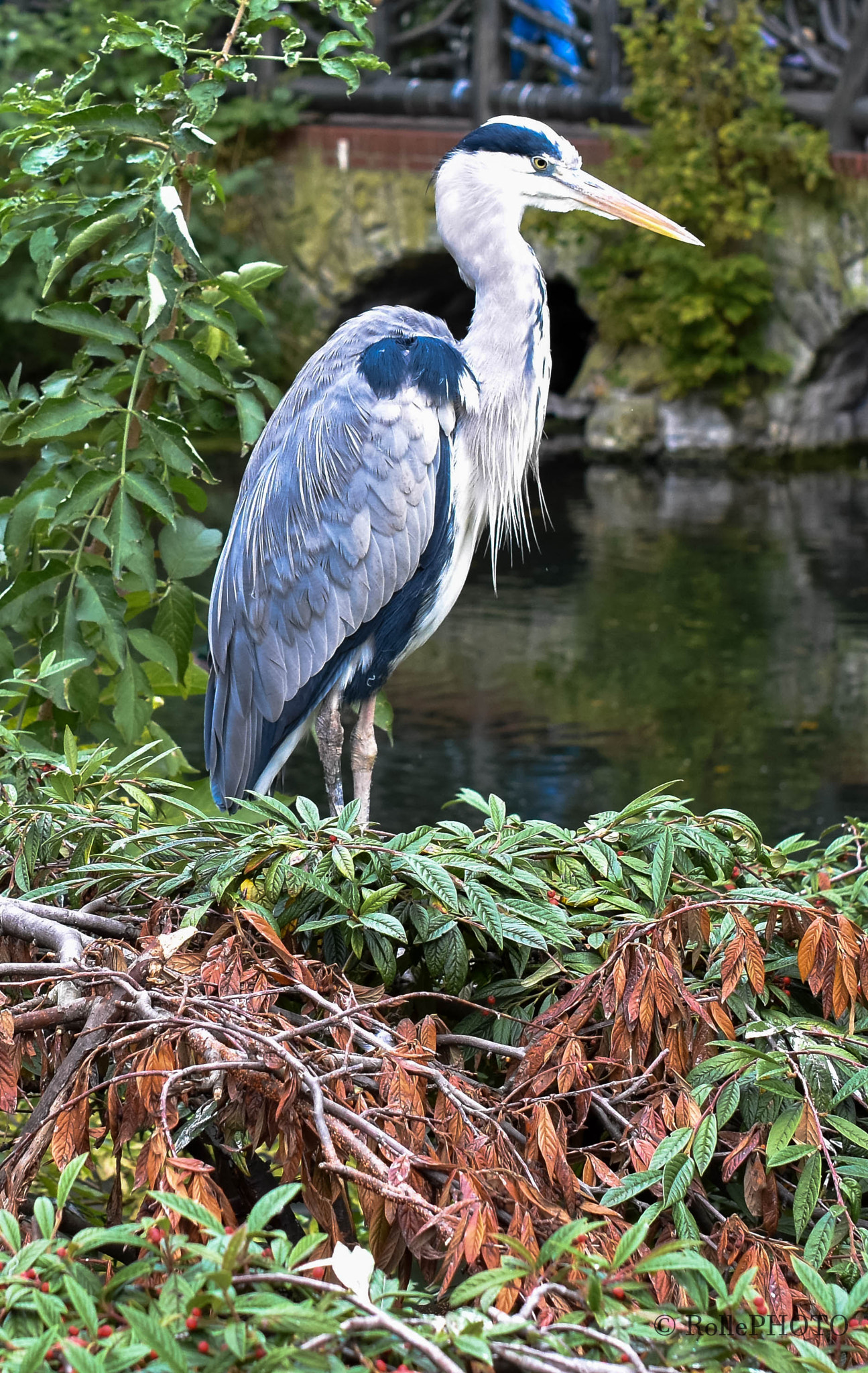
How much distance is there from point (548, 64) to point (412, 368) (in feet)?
29.2

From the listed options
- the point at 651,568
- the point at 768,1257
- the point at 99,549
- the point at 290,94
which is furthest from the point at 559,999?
the point at 290,94

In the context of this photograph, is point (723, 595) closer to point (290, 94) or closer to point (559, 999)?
point (559, 999)

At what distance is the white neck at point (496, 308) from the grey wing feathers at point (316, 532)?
11cm

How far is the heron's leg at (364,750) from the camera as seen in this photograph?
8.99 ft

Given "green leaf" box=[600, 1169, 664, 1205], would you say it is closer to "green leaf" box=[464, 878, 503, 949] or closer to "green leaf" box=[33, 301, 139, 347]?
"green leaf" box=[464, 878, 503, 949]

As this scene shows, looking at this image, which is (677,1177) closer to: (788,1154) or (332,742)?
(788,1154)

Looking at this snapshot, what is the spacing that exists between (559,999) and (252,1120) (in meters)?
0.45

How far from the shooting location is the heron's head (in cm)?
272

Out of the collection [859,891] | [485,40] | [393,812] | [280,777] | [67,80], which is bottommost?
[393,812]

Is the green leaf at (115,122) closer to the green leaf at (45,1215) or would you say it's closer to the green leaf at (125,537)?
the green leaf at (125,537)

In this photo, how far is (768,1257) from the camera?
1.32 meters

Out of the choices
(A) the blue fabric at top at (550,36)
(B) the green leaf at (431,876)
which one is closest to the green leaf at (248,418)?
(B) the green leaf at (431,876)

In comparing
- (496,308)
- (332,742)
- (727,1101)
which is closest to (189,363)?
(496,308)

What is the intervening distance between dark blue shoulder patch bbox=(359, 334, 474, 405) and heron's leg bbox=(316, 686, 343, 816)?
59cm
